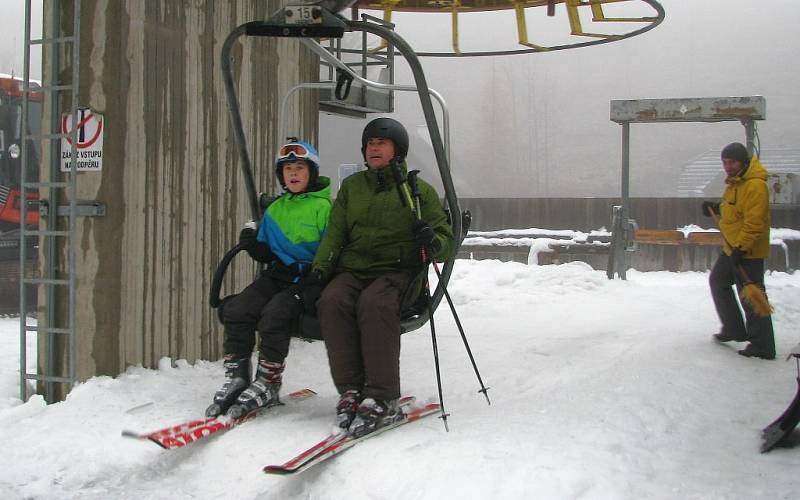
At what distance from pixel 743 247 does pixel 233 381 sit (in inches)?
140

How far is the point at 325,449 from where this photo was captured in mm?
3285

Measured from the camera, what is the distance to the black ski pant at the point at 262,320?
3893 millimetres

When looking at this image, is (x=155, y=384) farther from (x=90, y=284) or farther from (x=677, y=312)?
(x=677, y=312)

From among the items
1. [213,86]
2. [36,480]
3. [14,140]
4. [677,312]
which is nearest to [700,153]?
[677,312]

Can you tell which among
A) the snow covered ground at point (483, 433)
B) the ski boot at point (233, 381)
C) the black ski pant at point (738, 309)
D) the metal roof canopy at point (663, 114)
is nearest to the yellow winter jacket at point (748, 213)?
the black ski pant at point (738, 309)

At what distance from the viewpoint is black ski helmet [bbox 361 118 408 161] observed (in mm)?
3973

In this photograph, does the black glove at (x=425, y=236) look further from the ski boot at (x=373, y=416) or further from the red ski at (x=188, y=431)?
the red ski at (x=188, y=431)

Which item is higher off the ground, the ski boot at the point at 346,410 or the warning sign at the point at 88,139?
the warning sign at the point at 88,139

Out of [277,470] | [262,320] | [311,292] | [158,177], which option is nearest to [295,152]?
[311,292]

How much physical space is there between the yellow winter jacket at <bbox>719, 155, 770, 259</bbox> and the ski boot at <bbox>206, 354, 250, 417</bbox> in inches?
137

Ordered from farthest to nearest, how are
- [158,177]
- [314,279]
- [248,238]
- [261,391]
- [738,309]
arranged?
[738,309], [158,177], [248,238], [261,391], [314,279]

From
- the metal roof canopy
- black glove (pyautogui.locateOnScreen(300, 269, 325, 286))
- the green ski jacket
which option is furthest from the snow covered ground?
the metal roof canopy

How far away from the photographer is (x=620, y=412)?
392 centimetres

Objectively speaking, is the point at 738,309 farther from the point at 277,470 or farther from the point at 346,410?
the point at 277,470
